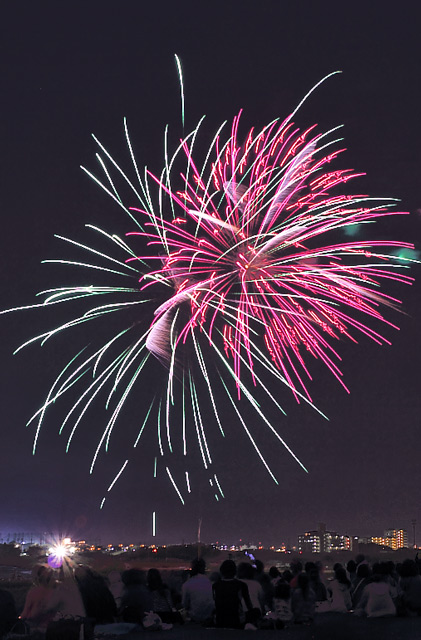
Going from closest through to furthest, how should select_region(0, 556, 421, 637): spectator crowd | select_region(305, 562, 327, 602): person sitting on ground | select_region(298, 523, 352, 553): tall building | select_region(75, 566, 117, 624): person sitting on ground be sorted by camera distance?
select_region(0, 556, 421, 637): spectator crowd < select_region(75, 566, 117, 624): person sitting on ground < select_region(305, 562, 327, 602): person sitting on ground < select_region(298, 523, 352, 553): tall building

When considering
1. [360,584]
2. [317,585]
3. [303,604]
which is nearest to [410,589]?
[360,584]

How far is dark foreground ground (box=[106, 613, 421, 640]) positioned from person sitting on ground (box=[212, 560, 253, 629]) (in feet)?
0.50

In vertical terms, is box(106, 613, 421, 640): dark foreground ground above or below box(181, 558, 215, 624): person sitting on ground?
Answer: below

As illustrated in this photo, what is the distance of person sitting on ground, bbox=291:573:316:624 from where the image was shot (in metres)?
13.0

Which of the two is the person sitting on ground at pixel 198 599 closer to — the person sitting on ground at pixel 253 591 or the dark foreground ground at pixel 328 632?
the dark foreground ground at pixel 328 632

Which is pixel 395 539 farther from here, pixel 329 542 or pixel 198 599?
pixel 198 599

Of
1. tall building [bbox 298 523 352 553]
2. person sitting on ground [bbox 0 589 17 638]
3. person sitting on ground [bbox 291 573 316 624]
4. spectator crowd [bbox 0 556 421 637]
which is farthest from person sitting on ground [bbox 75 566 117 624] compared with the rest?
tall building [bbox 298 523 352 553]

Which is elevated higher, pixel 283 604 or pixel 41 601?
pixel 41 601

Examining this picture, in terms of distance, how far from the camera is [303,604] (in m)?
13.1

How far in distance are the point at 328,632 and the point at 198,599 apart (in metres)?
2.21

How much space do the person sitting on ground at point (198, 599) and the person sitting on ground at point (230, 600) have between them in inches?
32.6

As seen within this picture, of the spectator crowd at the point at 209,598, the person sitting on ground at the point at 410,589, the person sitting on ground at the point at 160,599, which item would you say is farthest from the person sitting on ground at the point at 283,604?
A: the person sitting on ground at the point at 410,589

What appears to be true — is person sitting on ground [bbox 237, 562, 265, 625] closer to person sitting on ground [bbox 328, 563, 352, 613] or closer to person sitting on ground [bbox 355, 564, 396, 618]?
person sitting on ground [bbox 355, 564, 396, 618]

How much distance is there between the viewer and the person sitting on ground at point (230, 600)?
11305mm
